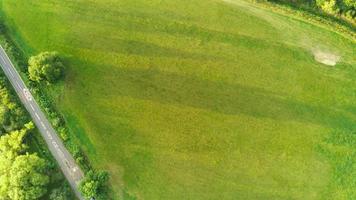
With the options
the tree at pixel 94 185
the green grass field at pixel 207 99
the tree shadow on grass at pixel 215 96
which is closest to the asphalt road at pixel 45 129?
the tree at pixel 94 185

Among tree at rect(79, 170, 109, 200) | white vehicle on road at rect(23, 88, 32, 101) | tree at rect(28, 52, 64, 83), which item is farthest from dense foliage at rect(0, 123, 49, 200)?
tree at rect(28, 52, 64, 83)

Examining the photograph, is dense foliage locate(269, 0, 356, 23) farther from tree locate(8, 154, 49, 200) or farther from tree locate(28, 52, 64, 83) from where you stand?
tree locate(8, 154, 49, 200)

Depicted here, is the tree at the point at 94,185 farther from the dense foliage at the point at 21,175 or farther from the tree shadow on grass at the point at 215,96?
the tree shadow on grass at the point at 215,96

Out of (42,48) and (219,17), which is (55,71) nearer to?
(42,48)

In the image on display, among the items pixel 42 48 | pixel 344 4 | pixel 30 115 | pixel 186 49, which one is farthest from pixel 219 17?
pixel 30 115

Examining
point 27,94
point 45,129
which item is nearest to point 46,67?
point 27,94

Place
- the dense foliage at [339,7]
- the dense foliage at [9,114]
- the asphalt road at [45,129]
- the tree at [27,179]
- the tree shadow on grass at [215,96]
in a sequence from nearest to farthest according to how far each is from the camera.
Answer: the tree at [27,179], the dense foliage at [339,7], the tree shadow on grass at [215,96], the dense foliage at [9,114], the asphalt road at [45,129]
